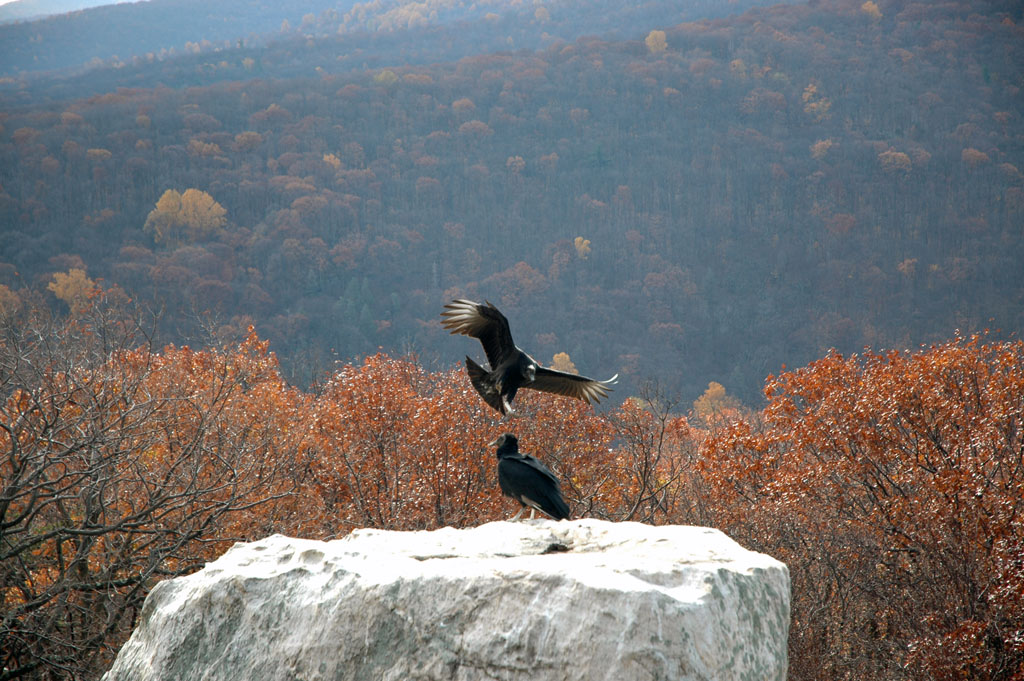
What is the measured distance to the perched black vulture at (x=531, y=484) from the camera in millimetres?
8219

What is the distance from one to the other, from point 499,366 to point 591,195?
128265 mm

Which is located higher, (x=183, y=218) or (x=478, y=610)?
(x=478, y=610)

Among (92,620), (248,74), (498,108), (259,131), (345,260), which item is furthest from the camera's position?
(248,74)

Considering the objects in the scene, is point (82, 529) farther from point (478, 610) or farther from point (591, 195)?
point (591, 195)

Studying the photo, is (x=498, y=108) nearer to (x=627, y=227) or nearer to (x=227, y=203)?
(x=627, y=227)

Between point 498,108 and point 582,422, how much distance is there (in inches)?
5018

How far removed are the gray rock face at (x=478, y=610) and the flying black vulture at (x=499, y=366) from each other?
66.0 inches

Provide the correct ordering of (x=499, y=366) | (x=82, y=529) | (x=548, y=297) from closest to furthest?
(x=499, y=366), (x=82, y=529), (x=548, y=297)

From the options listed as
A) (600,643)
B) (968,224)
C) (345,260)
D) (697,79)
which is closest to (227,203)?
(345,260)

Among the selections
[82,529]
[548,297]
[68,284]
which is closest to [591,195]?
[548,297]

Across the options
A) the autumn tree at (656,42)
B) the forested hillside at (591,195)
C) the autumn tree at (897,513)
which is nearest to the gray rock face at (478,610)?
the autumn tree at (897,513)

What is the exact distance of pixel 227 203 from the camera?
117 m

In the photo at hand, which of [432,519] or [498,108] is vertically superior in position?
[432,519]

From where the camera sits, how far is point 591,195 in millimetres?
135375
